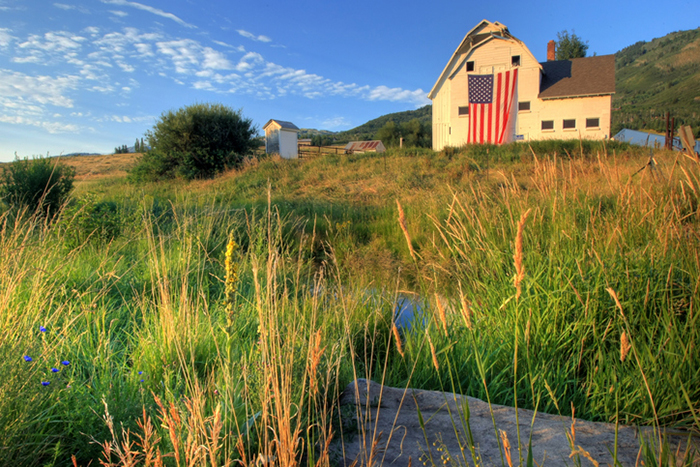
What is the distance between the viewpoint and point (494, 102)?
20578 mm

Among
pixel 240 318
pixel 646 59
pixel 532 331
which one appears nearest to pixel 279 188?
pixel 240 318

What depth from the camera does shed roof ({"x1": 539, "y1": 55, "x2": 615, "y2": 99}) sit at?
1947cm

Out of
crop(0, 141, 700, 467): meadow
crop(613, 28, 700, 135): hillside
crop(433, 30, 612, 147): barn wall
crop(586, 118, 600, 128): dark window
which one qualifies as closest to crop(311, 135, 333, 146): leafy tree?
crop(433, 30, 612, 147): barn wall

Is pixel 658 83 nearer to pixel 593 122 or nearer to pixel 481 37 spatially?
pixel 593 122

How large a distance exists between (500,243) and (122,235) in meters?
5.70

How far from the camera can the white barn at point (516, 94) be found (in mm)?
19812

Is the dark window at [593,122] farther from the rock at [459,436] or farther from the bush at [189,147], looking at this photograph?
the rock at [459,436]

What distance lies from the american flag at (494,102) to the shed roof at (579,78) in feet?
5.54

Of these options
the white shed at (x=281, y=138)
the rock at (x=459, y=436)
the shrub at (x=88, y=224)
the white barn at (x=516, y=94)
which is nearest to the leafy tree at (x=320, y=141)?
the white shed at (x=281, y=138)

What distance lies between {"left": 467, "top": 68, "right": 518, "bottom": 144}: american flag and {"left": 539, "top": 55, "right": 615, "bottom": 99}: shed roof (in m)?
1.69

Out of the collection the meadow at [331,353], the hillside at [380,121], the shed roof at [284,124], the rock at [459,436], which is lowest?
the rock at [459,436]

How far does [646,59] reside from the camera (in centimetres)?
12325

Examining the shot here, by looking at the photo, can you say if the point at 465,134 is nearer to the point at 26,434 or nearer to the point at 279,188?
the point at 279,188

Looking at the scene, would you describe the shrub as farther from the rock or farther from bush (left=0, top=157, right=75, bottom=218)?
the rock
